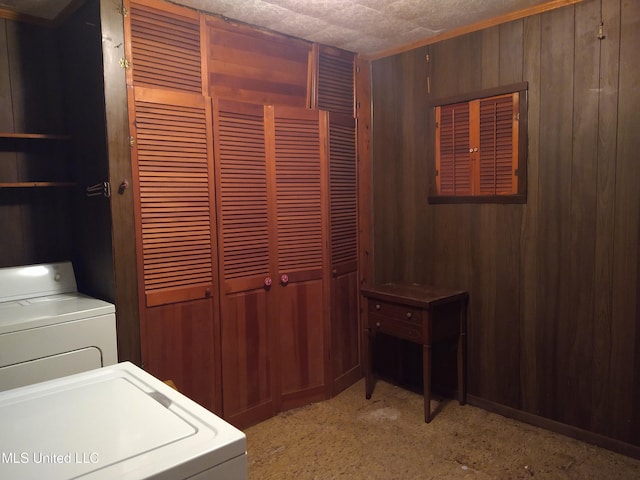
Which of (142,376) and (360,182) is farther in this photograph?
(360,182)

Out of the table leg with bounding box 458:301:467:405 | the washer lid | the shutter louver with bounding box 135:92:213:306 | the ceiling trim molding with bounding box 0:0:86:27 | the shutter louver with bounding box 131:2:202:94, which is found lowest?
the table leg with bounding box 458:301:467:405

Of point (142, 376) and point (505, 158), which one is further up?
point (505, 158)

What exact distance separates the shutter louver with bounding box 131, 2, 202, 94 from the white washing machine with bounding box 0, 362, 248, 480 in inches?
56.8

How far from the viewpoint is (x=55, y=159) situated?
255 centimetres

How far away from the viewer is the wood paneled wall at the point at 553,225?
222 centimetres

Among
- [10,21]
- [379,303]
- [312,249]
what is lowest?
[379,303]

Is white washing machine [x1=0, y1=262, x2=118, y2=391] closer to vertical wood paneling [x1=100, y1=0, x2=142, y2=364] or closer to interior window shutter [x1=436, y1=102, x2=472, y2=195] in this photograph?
vertical wood paneling [x1=100, y1=0, x2=142, y2=364]

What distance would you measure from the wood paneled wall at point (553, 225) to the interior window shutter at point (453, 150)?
0.26ft

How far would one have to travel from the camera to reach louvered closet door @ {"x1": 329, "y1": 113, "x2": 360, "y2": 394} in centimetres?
296

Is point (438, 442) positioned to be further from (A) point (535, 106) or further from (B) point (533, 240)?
(A) point (535, 106)

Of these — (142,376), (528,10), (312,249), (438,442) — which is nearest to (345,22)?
(528,10)

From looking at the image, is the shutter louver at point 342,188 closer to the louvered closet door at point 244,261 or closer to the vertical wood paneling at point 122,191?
the louvered closet door at point 244,261

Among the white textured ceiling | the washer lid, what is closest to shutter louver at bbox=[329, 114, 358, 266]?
the white textured ceiling

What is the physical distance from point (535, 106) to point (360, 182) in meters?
1.14
